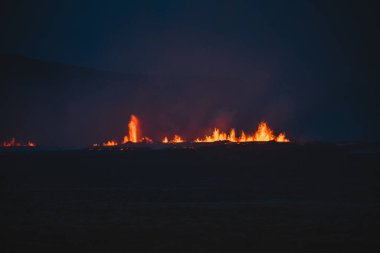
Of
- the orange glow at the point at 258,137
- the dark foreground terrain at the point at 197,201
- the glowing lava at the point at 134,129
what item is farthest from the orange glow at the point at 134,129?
the dark foreground terrain at the point at 197,201

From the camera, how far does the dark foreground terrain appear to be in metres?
12.8

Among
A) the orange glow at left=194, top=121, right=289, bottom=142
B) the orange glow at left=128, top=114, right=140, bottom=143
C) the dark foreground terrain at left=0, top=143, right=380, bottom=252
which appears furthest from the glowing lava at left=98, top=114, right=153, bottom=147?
the dark foreground terrain at left=0, top=143, right=380, bottom=252

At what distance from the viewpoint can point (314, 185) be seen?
2600 centimetres

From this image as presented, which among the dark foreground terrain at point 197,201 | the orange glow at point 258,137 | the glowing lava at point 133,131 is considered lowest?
the dark foreground terrain at point 197,201

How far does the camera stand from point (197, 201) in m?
21.0

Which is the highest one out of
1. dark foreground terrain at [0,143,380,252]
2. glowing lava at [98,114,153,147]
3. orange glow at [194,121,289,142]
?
glowing lava at [98,114,153,147]

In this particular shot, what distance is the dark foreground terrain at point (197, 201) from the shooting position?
12.8 m

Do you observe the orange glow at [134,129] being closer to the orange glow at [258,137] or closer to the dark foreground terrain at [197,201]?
the orange glow at [258,137]

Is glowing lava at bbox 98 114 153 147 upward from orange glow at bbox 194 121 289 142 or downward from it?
upward

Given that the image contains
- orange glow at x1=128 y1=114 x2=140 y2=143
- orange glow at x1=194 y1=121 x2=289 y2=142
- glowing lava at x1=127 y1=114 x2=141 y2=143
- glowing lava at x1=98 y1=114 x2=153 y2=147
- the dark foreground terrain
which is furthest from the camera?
orange glow at x1=128 y1=114 x2=140 y2=143

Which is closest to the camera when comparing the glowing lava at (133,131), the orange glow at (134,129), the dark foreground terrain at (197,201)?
the dark foreground terrain at (197,201)

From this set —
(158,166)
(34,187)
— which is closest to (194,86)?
(158,166)

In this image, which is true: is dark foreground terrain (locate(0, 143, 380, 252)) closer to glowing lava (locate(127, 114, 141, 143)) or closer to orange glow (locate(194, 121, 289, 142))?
orange glow (locate(194, 121, 289, 142))

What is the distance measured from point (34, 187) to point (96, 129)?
55.6 meters
